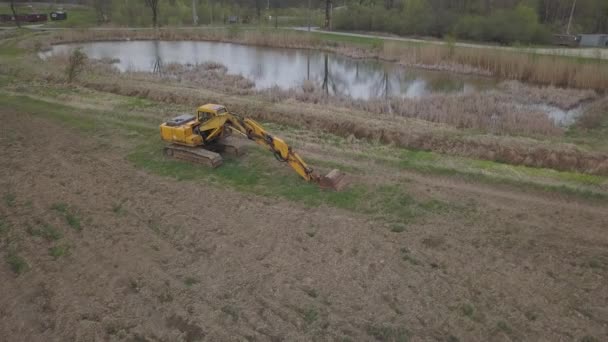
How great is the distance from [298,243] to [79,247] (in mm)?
4539

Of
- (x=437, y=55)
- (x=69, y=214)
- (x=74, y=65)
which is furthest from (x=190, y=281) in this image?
(x=437, y=55)

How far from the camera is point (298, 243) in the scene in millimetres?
9562

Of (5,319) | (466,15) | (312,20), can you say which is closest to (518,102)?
(5,319)

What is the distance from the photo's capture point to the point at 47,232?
31.9 feet

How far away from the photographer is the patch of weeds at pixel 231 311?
24.6 feet

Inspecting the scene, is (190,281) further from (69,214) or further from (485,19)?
(485,19)

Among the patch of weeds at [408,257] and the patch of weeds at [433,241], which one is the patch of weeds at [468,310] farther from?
the patch of weeds at [433,241]

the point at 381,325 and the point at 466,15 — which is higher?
the point at 466,15

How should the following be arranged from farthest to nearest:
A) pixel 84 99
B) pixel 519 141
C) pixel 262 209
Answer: pixel 84 99 < pixel 519 141 < pixel 262 209

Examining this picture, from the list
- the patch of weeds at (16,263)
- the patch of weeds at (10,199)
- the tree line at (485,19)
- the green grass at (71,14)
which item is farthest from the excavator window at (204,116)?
the green grass at (71,14)

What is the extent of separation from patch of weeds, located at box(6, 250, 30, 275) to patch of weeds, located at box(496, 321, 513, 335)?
8.60 meters

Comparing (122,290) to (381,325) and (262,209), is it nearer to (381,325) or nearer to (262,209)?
(262,209)

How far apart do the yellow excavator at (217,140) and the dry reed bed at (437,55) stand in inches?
835

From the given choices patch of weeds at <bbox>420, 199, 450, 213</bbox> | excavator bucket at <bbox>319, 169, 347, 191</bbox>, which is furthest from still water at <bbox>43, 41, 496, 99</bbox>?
patch of weeds at <bbox>420, 199, 450, 213</bbox>
